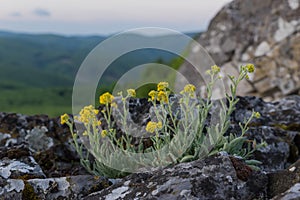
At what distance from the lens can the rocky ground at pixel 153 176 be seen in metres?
3.72

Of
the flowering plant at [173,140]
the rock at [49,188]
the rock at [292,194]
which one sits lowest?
the rock at [49,188]

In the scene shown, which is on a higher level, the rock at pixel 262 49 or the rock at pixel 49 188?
the rock at pixel 262 49

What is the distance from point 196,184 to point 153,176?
520 millimetres

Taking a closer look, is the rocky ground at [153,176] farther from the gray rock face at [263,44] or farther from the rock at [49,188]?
the gray rock face at [263,44]

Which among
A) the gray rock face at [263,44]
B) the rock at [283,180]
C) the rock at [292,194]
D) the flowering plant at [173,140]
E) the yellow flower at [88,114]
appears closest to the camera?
the rock at [292,194]

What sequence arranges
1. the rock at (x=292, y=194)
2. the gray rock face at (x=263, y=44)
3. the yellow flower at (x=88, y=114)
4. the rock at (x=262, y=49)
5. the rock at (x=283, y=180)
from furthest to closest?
1. the rock at (x=262, y=49)
2. the gray rock face at (x=263, y=44)
3. the yellow flower at (x=88, y=114)
4. the rock at (x=283, y=180)
5. the rock at (x=292, y=194)

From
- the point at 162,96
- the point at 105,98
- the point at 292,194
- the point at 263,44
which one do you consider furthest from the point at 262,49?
the point at 292,194

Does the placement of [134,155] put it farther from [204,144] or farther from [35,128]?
[35,128]

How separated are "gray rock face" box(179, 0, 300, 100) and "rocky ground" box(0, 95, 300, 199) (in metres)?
8.27

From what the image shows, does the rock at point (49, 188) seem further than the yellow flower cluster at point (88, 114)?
No

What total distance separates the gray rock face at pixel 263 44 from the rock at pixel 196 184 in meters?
9.96

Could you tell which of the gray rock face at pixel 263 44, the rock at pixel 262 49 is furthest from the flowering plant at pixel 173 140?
the rock at pixel 262 49

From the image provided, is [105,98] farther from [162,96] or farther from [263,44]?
[263,44]

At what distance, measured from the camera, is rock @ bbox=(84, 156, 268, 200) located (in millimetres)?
3682
